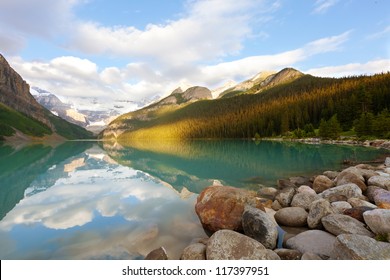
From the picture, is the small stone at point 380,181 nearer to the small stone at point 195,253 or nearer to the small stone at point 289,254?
the small stone at point 289,254

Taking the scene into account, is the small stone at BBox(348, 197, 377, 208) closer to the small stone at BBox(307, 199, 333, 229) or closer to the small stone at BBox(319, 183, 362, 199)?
the small stone at BBox(319, 183, 362, 199)

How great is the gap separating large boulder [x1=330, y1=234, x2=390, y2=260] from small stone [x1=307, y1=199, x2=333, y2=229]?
4712mm

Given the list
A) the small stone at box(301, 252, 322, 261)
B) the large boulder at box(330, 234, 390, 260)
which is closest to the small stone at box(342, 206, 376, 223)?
the large boulder at box(330, 234, 390, 260)

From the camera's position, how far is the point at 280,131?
143250 mm

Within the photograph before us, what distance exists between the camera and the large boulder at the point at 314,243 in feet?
34.7

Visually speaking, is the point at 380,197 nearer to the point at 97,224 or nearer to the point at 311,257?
the point at 311,257

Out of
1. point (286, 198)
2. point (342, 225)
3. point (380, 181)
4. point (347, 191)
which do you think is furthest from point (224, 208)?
point (380, 181)

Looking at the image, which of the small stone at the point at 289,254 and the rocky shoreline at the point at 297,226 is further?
the small stone at the point at 289,254

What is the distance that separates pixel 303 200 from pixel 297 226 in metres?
2.49

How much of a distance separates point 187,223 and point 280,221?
550cm

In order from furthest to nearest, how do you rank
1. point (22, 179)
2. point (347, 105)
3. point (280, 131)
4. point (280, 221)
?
point (280, 131) < point (347, 105) < point (22, 179) < point (280, 221)

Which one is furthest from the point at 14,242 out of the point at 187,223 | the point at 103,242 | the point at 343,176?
the point at 343,176

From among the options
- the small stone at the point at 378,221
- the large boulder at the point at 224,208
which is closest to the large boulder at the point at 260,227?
the large boulder at the point at 224,208
